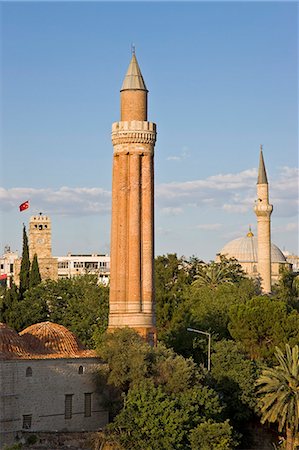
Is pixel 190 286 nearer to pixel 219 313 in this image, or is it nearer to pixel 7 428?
pixel 219 313

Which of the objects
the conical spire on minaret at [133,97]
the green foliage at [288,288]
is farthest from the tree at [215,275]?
the conical spire on minaret at [133,97]

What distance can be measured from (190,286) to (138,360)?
1497 inches

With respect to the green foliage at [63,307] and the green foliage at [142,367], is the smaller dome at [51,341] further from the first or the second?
the green foliage at [63,307]

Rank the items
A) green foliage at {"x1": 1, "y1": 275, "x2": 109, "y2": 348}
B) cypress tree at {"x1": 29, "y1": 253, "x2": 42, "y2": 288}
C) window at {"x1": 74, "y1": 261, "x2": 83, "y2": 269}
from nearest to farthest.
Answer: green foliage at {"x1": 1, "y1": 275, "x2": 109, "y2": 348} < cypress tree at {"x1": 29, "y1": 253, "x2": 42, "y2": 288} < window at {"x1": 74, "y1": 261, "x2": 83, "y2": 269}

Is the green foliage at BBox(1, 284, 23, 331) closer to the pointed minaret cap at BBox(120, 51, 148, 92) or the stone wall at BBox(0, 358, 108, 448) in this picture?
the stone wall at BBox(0, 358, 108, 448)

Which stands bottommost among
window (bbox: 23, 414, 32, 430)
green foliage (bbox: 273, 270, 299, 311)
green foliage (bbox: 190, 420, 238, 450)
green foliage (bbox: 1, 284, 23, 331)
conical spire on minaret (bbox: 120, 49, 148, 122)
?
green foliage (bbox: 190, 420, 238, 450)

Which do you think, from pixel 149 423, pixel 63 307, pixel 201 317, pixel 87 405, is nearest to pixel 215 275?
pixel 63 307

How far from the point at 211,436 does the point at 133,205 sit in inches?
559

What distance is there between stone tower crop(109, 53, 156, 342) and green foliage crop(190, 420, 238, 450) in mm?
8514

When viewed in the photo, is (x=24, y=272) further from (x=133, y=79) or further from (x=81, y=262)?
(x=81, y=262)

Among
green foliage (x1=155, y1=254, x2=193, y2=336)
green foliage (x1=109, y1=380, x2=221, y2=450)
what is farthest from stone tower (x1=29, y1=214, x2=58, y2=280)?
green foliage (x1=109, y1=380, x2=221, y2=450)

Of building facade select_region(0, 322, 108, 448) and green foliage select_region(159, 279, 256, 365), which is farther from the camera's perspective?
green foliage select_region(159, 279, 256, 365)

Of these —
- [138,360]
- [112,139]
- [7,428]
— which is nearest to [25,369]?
[7,428]

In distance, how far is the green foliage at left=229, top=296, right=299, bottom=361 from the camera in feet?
207
